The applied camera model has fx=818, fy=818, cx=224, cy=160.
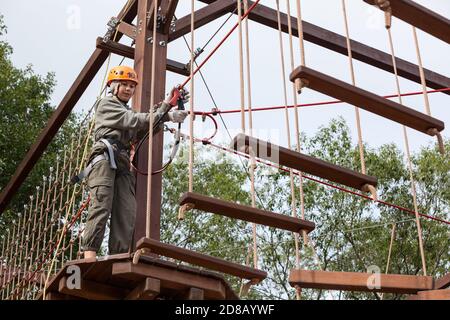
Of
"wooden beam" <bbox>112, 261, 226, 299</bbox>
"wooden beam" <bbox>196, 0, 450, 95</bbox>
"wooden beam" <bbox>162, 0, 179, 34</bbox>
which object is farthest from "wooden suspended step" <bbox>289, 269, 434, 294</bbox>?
"wooden beam" <bbox>196, 0, 450, 95</bbox>

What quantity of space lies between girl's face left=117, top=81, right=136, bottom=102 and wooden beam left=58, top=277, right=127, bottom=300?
130 cm

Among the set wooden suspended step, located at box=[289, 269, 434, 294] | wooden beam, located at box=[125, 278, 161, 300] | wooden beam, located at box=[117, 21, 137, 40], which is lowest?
wooden suspended step, located at box=[289, 269, 434, 294]

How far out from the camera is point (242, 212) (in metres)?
3.27

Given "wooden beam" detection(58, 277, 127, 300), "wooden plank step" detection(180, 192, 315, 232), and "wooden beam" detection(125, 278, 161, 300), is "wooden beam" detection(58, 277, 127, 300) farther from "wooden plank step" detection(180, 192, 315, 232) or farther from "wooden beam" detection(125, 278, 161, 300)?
"wooden plank step" detection(180, 192, 315, 232)

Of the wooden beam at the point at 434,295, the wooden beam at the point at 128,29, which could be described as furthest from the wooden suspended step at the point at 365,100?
the wooden beam at the point at 128,29

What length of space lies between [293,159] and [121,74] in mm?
2110

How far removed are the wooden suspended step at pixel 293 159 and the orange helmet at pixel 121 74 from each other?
1.95 metres

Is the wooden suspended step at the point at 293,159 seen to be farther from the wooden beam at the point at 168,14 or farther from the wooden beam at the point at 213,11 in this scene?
the wooden beam at the point at 213,11

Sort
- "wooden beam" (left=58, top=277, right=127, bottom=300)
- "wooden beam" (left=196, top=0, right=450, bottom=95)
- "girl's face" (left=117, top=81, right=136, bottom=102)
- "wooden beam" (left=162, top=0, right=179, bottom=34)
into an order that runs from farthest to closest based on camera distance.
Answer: "wooden beam" (left=196, top=0, right=450, bottom=95) < "wooden beam" (left=162, top=0, right=179, bottom=34) < "girl's face" (left=117, top=81, right=136, bottom=102) < "wooden beam" (left=58, top=277, right=127, bottom=300)

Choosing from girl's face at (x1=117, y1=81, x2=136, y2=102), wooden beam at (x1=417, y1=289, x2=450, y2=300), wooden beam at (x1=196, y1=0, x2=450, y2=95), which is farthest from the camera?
wooden beam at (x1=196, y1=0, x2=450, y2=95)

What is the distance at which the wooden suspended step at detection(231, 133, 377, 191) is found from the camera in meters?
3.12
